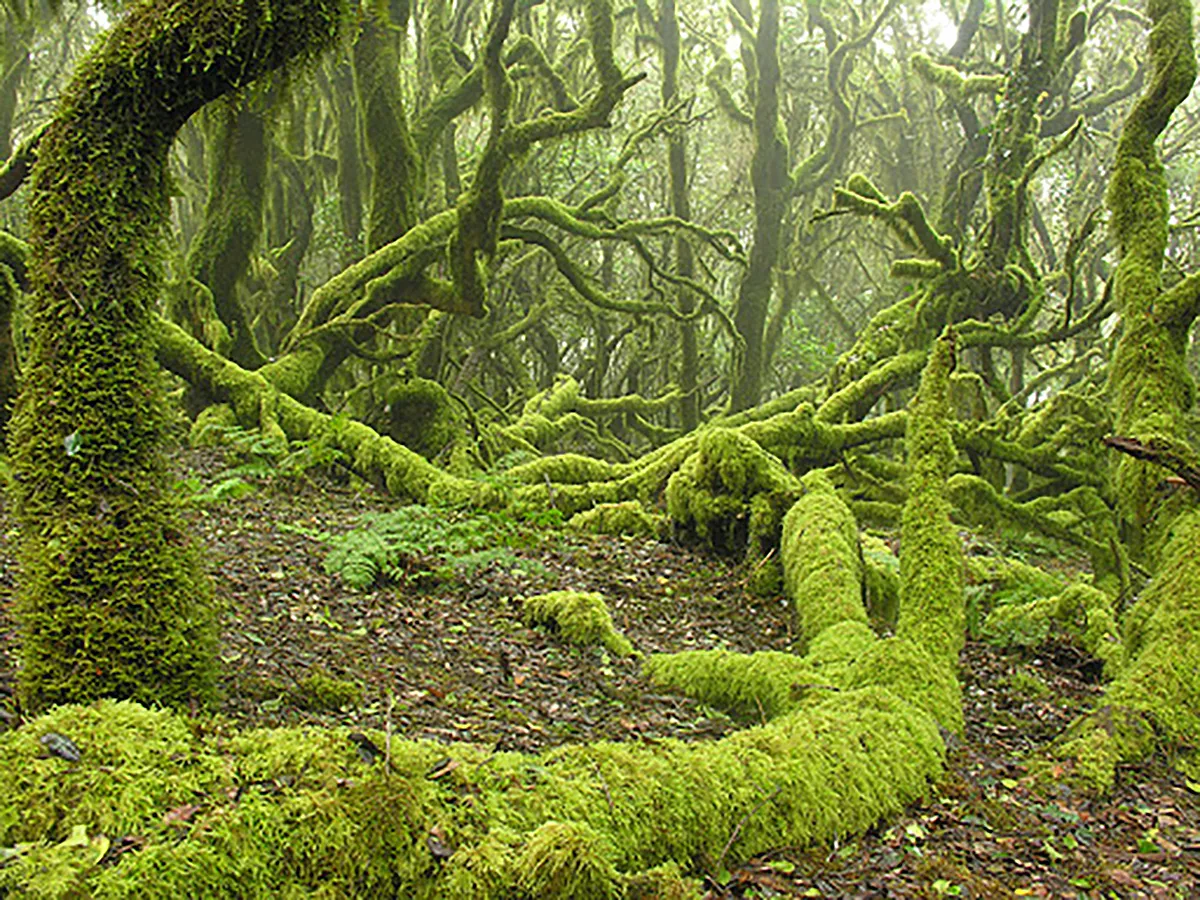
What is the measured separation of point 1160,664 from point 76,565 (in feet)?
17.7

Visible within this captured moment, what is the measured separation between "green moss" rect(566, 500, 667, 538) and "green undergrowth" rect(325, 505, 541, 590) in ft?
5.01

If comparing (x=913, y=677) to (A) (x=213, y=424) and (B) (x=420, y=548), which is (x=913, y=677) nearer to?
(B) (x=420, y=548)

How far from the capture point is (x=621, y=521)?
961cm

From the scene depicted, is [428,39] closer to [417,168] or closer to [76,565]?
[417,168]

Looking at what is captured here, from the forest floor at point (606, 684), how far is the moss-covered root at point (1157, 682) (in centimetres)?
15

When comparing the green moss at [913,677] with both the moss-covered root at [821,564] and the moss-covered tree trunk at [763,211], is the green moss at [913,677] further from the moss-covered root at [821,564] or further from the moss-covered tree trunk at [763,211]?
the moss-covered tree trunk at [763,211]

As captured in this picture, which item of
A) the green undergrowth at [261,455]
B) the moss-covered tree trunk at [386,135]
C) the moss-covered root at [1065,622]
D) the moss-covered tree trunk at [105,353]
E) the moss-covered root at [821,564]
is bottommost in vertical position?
the moss-covered root at [1065,622]

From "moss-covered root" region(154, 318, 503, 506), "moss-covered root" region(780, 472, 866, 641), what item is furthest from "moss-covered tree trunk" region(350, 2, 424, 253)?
"moss-covered root" region(780, 472, 866, 641)

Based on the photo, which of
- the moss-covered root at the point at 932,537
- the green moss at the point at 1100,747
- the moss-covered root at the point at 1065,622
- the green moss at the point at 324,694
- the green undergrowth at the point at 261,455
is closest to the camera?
the green moss at the point at 324,694

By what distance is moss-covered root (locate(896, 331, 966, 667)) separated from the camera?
4945 mm

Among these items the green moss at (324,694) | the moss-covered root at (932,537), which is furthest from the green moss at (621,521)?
the green moss at (324,694)

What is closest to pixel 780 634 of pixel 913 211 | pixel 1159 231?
pixel 1159 231

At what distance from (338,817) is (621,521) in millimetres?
7287

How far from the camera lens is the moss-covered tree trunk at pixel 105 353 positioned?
3053 millimetres
